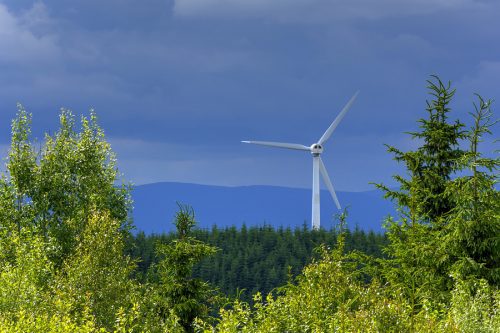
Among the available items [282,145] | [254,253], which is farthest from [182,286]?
[254,253]

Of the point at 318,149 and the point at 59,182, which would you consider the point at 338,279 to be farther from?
the point at 318,149

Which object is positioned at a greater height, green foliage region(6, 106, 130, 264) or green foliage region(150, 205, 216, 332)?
green foliage region(6, 106, 130, 264)

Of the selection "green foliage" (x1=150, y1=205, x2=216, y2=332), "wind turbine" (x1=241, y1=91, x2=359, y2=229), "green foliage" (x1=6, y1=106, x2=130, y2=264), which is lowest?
"green foliage" (x1=150, y1=205, x2=216, y2=332)

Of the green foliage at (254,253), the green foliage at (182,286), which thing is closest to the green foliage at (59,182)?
the green foliage at (182,286)

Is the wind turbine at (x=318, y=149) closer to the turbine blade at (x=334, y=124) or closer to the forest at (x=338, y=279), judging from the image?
the turbine blade at (x=334, y=124)

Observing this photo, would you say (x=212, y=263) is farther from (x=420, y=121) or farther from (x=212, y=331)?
(x=212, y=331)

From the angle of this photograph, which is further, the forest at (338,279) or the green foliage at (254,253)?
the green foliage at (254,253)

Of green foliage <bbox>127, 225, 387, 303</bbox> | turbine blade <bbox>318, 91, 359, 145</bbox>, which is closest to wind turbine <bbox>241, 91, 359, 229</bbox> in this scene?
turbine blade <bbox>318, 91, 359, 145</bbox>

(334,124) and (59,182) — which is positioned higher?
(334,124)

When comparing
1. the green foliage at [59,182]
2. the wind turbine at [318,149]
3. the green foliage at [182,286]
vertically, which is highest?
the wind turbine at [318,149]

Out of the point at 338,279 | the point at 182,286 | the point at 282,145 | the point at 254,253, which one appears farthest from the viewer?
the point at 254,253

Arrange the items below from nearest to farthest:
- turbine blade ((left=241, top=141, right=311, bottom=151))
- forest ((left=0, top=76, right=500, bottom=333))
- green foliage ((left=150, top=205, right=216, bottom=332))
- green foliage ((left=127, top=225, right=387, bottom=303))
A: forest ((left=0, top=76, right=500, bottom=333)), green foliage ((left=150, top=205, right=216, bottom=332)), turbine blade ((left=241, top=141, right=311, bottom=151)), green foliage ((left=127, top=225, right=387, bottom=303))

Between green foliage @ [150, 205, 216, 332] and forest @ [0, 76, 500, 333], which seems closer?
forest @ [0, 76, 500, 333]

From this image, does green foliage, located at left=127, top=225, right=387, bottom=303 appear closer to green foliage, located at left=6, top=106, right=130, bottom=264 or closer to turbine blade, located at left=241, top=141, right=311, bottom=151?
turbine blade, located at left=241, top=141, right=311, bottom=151
